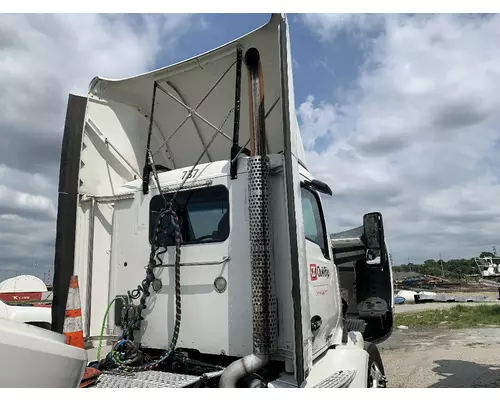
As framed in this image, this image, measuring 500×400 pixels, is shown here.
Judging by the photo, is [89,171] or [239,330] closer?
[239,330]

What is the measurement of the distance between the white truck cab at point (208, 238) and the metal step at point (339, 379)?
0.06 feet

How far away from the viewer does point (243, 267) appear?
3742 millimetres

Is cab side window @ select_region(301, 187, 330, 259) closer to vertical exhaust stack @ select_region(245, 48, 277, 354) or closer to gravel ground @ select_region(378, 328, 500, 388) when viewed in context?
vertical exhaust stack @ select_region(245, 48, 277, 354)

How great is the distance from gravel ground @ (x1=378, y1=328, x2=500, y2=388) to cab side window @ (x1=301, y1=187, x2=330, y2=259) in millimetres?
4219

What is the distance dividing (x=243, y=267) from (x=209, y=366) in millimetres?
911

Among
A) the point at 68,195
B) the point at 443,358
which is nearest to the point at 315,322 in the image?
the point at 68,195

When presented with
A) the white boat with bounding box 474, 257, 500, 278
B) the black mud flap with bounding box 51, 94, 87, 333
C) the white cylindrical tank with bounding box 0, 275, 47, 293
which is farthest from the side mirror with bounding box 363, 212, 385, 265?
the white boat with bounding box 474, 257, 500, 278

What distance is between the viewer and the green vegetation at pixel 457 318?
15.4m

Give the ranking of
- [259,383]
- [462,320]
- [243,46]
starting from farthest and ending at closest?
[462,320]
[243,46]
[259,383]

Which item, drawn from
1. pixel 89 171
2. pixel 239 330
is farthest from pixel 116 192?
pixel 239 330

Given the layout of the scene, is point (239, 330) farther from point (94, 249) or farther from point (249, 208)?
point (94, 249)

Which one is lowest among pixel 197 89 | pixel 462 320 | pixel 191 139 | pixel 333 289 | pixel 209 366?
pixel 462 320

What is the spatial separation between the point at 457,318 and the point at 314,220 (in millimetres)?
15217

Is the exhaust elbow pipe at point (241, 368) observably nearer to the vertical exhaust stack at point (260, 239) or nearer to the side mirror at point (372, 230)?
the vertical exhaust stack at point (260, 239)
